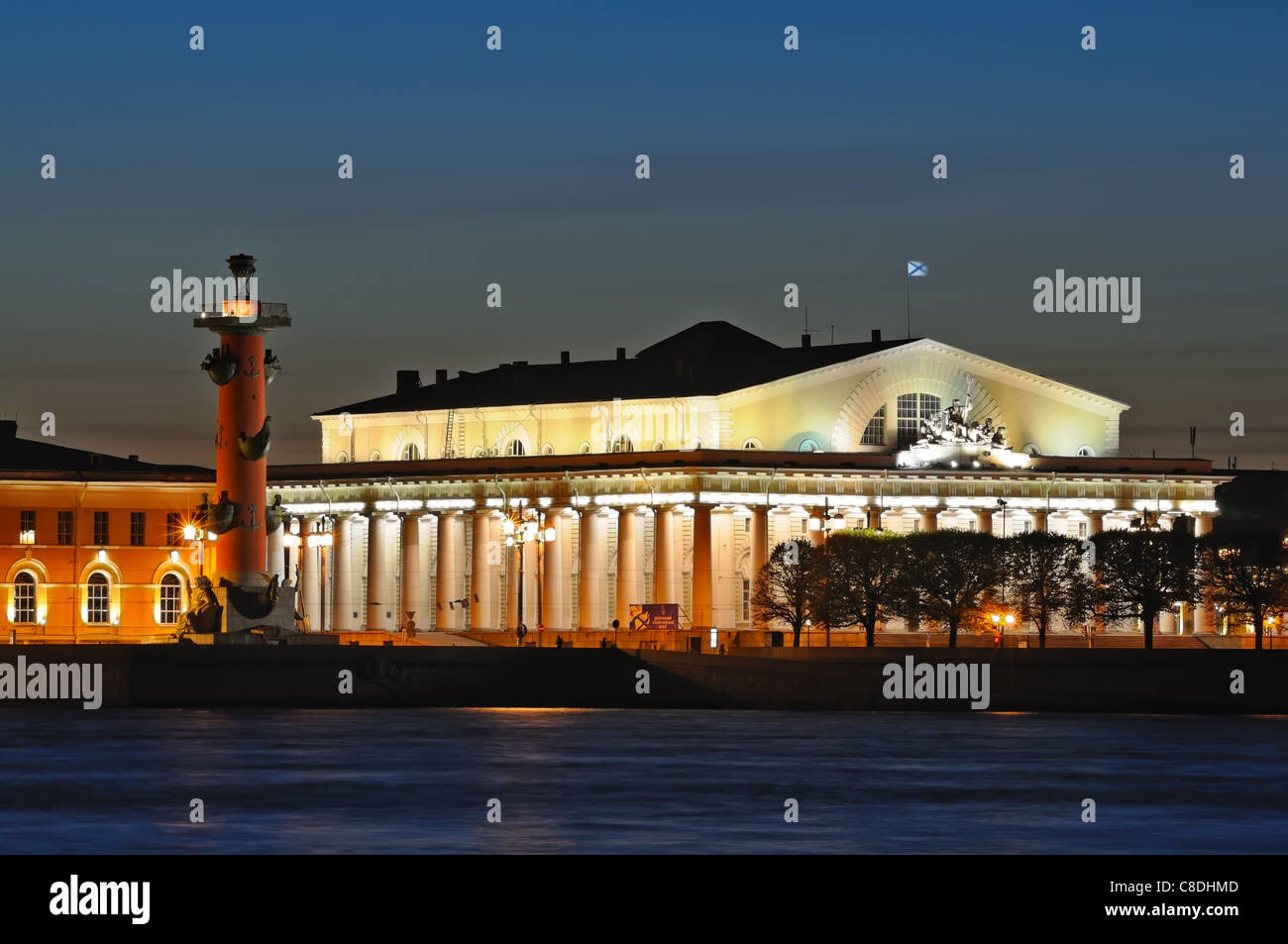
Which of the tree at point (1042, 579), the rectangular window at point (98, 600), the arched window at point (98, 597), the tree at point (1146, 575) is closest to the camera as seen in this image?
the tree at point (1146, 575)

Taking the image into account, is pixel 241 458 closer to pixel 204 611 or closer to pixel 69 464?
pixel 204 611

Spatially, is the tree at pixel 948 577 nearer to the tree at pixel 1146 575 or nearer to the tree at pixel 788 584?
the tree at pixel 788 584

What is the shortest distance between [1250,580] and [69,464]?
51861 mm

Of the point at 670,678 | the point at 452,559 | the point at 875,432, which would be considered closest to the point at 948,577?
the point at 670,678

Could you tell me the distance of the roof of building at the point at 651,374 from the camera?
128 meters

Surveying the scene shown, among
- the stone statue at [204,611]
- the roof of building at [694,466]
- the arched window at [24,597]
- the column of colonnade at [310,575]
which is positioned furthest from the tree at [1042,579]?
the arched window at [24,597]

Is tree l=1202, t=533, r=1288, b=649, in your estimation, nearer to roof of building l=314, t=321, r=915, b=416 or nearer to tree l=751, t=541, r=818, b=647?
tree l=751, t=541, r=818, b=647

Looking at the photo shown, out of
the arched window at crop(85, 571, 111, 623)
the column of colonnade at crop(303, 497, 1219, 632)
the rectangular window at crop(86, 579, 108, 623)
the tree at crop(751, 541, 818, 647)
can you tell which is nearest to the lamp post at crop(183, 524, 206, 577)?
the column of colonnade at crop(303, 497, 1219, 632)

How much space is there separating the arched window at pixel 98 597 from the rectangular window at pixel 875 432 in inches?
1276

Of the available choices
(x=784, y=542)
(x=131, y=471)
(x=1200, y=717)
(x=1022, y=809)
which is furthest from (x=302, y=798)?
(x=131, y=471)

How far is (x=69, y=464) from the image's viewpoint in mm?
129250

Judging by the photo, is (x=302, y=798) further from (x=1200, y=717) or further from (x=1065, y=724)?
(x=1200, y=717)
